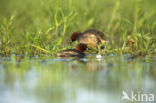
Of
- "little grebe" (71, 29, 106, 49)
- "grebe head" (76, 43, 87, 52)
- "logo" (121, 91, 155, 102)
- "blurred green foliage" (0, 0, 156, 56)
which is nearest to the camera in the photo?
"logo" (121, 91, 155, 102)

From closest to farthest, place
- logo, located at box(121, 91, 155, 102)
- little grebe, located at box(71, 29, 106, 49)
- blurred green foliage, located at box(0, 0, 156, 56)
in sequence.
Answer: logo, located at box(121, 91, 155, 102) < blurred green foliage, located at box(0, 0, 156, 56) < little grebe, located at box(71, 29, 106, 49)

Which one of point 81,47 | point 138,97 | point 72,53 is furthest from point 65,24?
point 138,97

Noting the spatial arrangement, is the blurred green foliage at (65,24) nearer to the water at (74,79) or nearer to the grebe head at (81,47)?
the grebe head at (81,47)

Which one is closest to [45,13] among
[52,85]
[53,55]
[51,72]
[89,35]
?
[89,35]

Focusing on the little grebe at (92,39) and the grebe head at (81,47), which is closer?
the grebe head at (81,47)

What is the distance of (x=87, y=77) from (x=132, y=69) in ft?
3.55

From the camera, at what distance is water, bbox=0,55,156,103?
16.6 ft

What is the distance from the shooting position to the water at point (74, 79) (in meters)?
5.07

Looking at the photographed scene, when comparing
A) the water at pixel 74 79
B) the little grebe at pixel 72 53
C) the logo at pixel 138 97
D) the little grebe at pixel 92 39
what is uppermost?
the little grebe at pixel 92 39

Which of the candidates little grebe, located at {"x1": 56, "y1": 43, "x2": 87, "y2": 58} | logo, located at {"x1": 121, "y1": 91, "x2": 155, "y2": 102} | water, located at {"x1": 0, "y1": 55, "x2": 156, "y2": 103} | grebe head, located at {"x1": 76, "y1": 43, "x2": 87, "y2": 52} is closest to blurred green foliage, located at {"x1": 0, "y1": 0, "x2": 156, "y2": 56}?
little grebe, located at {"x1": 56, "y1": 43, "x2": 87, "y2": 58}

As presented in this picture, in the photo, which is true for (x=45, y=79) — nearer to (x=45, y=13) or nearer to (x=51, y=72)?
(x=51, y=72)

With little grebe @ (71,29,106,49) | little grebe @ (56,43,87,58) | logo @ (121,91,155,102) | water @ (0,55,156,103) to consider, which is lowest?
logo @ (121,91,155,102)

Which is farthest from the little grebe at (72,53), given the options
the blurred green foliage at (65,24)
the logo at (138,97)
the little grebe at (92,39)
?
the logo at (138,97)

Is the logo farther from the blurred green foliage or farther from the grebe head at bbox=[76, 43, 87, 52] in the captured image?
the grebe head at bbox=[76, 43, 87, 52]
